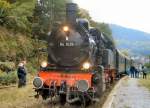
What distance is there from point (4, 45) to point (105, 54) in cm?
1797

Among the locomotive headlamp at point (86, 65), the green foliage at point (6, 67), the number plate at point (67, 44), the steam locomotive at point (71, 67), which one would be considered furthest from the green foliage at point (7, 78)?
the locomotive headlamp at point (86, 65)

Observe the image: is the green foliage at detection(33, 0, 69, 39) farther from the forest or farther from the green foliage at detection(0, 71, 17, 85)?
the green foliage at detection(0, 71, 17, 85)

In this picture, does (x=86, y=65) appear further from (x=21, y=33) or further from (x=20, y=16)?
(x=21, y=33)

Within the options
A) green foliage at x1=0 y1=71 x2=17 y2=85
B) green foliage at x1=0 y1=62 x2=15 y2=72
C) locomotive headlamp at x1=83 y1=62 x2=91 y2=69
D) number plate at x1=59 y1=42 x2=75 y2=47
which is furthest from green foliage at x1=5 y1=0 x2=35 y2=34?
locomotive headlamp at x1=83 y1=62 x2=91 y2=69

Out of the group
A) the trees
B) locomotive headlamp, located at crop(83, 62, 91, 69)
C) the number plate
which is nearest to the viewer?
locomotive headlamp, located at crop(83, 62, 91, 69)

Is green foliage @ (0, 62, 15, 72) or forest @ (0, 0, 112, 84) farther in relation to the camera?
forest @ (0, 0, 112, 84)

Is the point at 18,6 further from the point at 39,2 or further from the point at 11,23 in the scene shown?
the point at 39,2

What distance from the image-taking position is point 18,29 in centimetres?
4009

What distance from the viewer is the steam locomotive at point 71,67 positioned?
1587cm

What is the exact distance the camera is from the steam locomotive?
1587cm

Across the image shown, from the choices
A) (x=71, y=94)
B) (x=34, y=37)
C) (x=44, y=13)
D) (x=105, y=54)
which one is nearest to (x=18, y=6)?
(x=34, y=37)

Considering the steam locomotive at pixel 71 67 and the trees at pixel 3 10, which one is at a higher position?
the trees at pixel 3 10

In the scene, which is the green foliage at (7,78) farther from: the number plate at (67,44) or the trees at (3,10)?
the number plate at (67,44)

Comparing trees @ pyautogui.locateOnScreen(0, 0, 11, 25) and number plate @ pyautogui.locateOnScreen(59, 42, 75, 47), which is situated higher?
trees @ pyautogui.locateOnScreen(0, 0, 11, 25)
